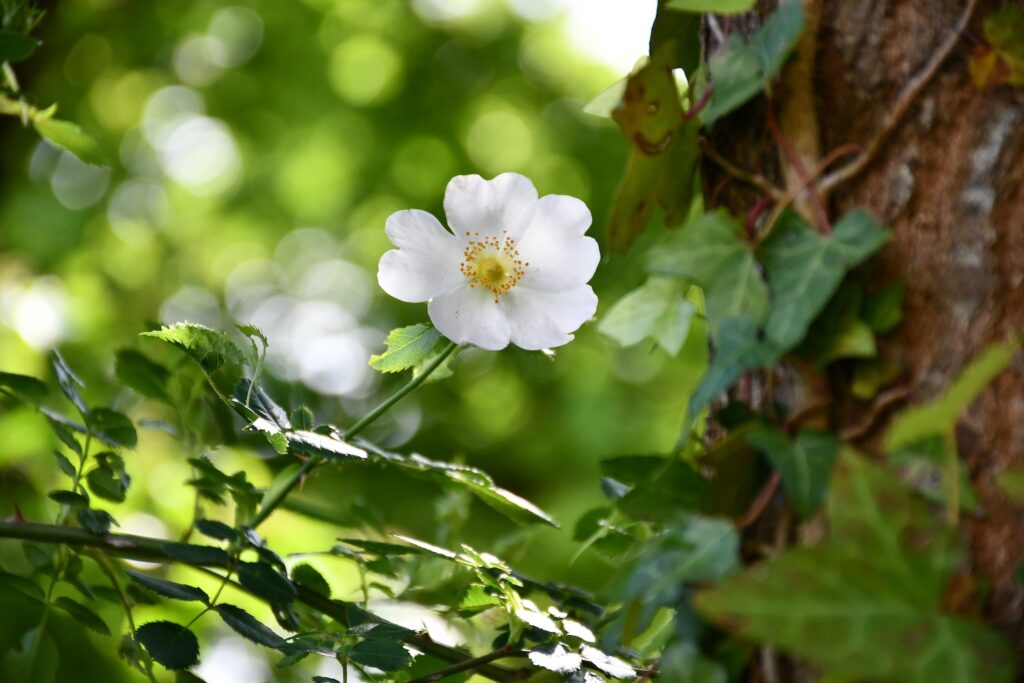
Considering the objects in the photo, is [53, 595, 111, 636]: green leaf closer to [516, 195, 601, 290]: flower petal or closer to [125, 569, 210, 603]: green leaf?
[125, 569, 210, 603]: green leaf

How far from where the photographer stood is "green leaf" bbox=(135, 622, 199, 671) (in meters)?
0.60

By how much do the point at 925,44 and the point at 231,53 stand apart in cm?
406

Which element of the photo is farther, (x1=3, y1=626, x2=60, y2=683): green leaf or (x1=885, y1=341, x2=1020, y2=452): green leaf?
(x1=3, y1=626, x2=60, y2=683): green leaf

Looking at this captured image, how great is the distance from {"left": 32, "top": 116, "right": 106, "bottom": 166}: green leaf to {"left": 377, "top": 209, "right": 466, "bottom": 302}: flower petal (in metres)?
0.34

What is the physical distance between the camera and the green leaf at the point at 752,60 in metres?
0.51

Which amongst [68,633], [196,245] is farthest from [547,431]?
[68,633]

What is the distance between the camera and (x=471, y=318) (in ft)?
2.06

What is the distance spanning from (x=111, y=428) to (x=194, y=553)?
0.16 metres

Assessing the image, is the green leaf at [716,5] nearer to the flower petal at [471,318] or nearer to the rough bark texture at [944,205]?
the rough bark texture at [944,205]

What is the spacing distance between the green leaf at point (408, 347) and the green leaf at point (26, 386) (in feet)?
0.99

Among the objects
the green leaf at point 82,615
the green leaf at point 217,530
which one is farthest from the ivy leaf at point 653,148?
the green leaf at point 82,615

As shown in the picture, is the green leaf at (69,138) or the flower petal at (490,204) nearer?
the flower petal at (490,204)

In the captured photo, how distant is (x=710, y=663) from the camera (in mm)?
464

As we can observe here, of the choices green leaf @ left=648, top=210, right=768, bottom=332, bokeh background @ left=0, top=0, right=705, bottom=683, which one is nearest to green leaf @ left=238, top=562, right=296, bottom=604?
green leaf @ left=648, top=210, right=768, bottom=332
